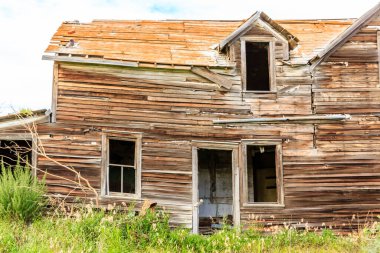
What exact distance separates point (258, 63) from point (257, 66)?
0.62 ft

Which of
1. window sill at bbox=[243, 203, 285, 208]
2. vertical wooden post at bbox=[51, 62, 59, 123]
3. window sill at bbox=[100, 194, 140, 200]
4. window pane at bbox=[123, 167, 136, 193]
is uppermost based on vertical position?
vertical wooden post at bbox=[51, 62, 59, 123]

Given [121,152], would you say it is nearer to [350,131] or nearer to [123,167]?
[123,167]

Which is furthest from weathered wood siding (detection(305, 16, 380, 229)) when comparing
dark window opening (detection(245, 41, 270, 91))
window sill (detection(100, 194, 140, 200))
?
window sill (detection(100, 194, 140, 200))

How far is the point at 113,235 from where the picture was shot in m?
10.1

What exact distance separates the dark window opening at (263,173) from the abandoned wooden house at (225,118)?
325 centimetres

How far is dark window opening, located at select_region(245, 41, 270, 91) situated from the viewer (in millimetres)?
16750

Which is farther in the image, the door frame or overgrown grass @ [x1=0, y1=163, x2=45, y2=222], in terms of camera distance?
the door frame

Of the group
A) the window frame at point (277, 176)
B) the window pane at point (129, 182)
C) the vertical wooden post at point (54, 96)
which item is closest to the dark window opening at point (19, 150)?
the vertical wooden post at point (54, 96)

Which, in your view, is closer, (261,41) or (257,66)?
(261,41)

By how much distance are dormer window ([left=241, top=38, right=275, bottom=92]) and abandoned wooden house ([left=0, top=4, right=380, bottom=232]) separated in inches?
2.4

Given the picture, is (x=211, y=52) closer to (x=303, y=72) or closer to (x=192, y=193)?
(x=303, y=72)

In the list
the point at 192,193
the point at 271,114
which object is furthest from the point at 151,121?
the point at 271,114

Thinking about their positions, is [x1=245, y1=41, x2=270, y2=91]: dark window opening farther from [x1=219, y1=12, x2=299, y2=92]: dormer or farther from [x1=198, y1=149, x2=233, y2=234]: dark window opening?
[x1=198, y1=149, x2=233, y2=234]: dark window opening

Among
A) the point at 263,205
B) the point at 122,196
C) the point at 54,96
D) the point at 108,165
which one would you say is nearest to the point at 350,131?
the point at 263,205
